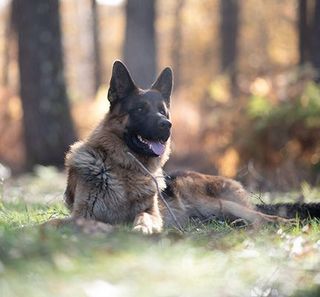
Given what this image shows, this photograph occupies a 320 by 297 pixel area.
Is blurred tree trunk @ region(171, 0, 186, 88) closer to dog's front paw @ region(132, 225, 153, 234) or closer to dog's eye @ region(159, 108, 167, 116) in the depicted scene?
dog's eye @ region(159, 108, 167, 116)

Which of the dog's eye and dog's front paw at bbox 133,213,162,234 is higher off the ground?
the dog's eye

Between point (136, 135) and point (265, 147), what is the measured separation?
851cm

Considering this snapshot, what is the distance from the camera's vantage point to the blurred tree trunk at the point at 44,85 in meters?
18.8

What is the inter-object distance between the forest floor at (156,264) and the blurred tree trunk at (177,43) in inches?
1578

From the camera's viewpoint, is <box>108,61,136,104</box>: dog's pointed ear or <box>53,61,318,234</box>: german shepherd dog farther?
<box>108,61,136,104</box>: dog's pointed ear

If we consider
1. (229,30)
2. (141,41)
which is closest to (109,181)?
(141,41)

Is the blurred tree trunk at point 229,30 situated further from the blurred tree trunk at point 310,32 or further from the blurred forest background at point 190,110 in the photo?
the blurred tree trunk at point 310,32

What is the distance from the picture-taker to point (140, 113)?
8039 millimetres

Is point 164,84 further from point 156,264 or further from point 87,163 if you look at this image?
point 156,264

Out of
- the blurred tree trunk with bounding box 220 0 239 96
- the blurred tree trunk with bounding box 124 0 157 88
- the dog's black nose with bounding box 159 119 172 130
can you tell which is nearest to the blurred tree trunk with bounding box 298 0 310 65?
the blurred tree trunk with bounding box 124 0 157 88

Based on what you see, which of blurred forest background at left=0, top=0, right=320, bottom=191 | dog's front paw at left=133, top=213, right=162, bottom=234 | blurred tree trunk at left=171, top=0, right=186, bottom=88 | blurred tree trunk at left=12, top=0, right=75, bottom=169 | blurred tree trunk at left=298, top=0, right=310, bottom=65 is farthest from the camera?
blurred tree trunk at left=171, top=0, right=186, bottom=88

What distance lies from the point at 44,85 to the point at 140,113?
37.3ft

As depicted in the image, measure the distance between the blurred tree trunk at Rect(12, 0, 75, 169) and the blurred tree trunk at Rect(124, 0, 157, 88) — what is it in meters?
2.52

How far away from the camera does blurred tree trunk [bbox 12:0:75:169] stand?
18.8 m
